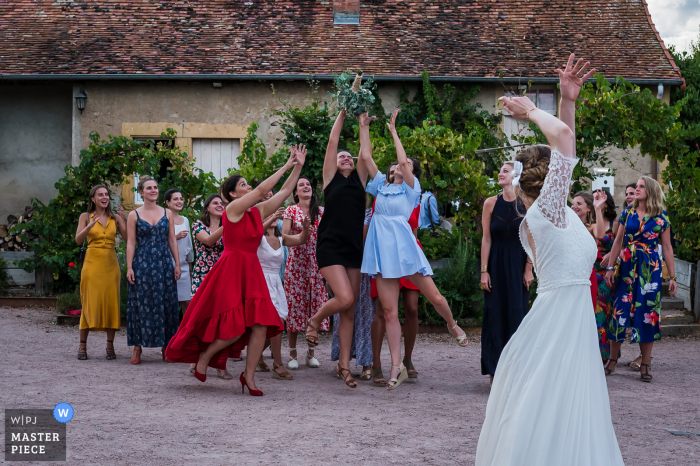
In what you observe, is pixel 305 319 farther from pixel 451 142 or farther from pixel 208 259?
pixel 451 142

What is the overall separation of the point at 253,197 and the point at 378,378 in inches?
85.0

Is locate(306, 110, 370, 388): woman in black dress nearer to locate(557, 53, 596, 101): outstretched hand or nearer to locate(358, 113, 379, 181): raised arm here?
locate(358, 113, 379, 181): raised arm

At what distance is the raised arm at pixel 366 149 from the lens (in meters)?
6.47

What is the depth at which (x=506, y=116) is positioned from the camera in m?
16.2

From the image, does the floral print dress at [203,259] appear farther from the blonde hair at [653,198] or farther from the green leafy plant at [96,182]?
the blonde hair at [653,198]

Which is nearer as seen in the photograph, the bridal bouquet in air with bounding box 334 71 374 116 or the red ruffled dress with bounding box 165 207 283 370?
the red ruffled dress with bounding box 165 207 283 370

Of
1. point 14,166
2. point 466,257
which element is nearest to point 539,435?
point 466,257

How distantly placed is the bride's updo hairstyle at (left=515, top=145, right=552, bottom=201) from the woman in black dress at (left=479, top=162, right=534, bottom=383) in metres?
2.70

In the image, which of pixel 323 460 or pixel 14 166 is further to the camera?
pixel 14 166

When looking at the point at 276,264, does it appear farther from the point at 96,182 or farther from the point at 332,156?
the point at 96,182

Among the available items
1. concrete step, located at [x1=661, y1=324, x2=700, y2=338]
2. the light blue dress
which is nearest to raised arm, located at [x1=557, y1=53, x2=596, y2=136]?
the light blue dress

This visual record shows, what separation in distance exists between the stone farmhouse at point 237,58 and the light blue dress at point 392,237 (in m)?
8.79

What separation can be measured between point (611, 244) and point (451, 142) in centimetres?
358

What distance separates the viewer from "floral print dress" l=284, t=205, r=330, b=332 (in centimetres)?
791
